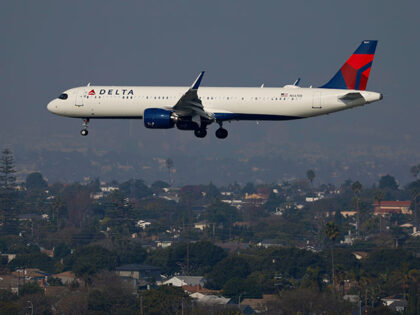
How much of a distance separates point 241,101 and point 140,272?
83.8 m

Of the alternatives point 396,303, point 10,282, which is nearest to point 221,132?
point 396,303

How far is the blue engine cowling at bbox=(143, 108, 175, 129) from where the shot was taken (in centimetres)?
8038

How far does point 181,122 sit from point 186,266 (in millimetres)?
88993

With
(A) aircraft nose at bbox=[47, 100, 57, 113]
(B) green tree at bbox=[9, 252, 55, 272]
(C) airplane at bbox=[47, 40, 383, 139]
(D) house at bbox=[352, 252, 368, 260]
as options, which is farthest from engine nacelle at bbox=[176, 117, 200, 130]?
(D) house at bbox=[352, 252, 368, 260]

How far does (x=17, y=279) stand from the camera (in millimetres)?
147250

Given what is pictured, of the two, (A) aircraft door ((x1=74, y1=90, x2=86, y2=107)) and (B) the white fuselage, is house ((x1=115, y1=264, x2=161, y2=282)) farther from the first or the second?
(B) the white fuselage

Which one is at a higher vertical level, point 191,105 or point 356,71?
point 356,71

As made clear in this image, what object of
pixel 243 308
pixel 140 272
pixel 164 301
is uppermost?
pixel 140 272

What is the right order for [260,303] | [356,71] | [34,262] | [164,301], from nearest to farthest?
[356,71] → [164,301] → [260,303] → [34,262]

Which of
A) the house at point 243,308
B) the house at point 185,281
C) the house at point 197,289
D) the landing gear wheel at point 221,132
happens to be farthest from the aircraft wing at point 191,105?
the house at point 185,281

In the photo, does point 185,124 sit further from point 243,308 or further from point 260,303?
point 260,303

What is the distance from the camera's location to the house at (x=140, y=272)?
520 feet

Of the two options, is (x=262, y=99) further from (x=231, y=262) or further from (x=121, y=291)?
(x=231, y=262)

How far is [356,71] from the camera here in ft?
278
